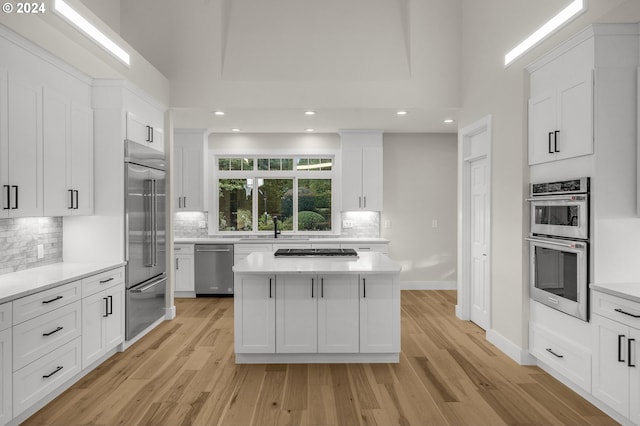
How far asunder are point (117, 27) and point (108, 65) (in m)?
1.69

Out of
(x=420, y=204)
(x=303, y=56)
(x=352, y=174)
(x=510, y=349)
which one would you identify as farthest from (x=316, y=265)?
(x=420, y=204)

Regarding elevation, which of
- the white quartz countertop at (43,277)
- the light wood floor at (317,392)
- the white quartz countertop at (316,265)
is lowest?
the light wood floor at (317,392)

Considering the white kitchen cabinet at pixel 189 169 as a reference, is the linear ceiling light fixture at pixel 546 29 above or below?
above

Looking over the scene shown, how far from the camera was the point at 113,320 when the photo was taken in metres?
3.59

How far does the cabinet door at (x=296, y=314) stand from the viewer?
3430mm

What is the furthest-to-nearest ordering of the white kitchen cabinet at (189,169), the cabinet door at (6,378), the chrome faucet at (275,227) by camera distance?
the chrome faucet at (275,227)
the white kitchen cabinet at (189,169)
the cabinet door at (6,378)

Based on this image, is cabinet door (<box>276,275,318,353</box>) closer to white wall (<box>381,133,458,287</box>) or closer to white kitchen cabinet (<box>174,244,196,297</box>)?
white kitchen cabinet (<box>174,244,196,297</box>)

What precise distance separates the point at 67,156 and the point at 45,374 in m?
1.81

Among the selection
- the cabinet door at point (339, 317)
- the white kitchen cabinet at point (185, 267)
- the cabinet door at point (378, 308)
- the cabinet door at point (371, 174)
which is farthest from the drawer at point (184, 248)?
the cabinet door at point (378, 308)

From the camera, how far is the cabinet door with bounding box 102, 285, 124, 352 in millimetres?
3471

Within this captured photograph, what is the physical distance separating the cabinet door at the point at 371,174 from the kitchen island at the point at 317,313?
3061 millimetres

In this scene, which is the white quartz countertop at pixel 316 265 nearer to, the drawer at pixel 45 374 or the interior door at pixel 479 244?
the interior door at pixel 479 244

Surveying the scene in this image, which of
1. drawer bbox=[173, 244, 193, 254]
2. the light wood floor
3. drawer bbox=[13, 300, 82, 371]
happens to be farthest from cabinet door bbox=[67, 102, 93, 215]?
drawer bbox=[173, 244, 193, 254]

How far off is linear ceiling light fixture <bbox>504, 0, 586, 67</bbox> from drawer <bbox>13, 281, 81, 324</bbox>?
Result: 14.4 feet
